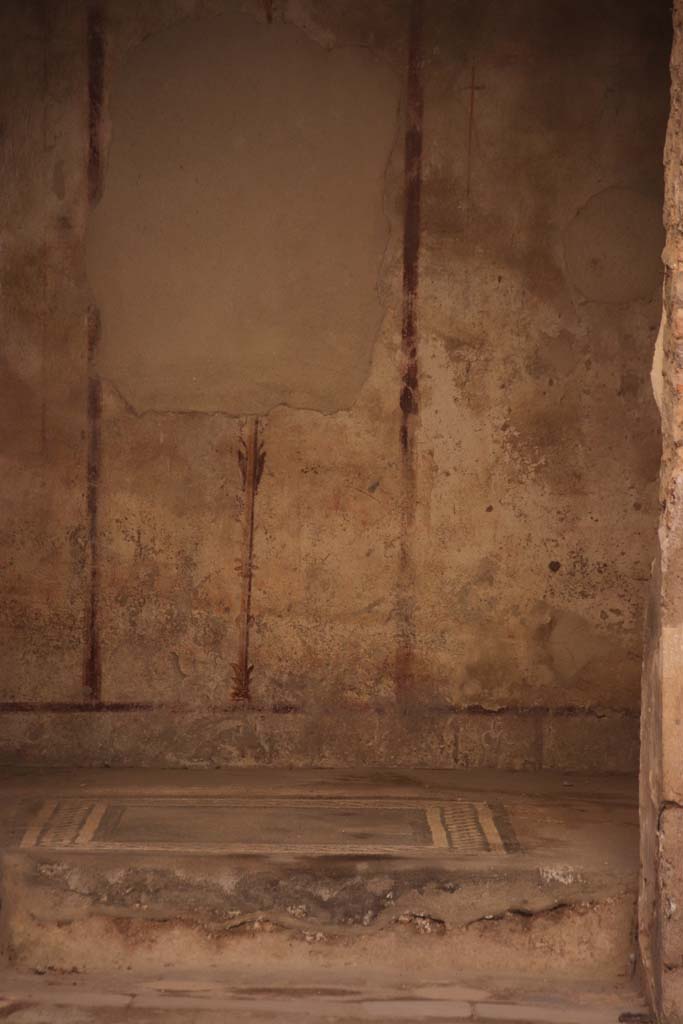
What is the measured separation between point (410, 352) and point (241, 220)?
0.68 metres

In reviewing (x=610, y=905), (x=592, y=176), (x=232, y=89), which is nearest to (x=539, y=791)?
(x=610, y=905)

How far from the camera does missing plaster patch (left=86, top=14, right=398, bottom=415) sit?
4336mm

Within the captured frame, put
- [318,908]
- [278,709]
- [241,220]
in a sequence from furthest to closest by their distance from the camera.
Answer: [278,709]
[241,220]
[318,908]

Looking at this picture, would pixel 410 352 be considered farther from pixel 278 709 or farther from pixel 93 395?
pixel 278 709

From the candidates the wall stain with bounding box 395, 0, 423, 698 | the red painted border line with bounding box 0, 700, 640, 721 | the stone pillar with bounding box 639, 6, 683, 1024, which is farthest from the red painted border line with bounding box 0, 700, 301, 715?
the stone pillar with bounding box 639, 6, 683, 1024

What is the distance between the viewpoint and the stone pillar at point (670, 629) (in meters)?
3.15

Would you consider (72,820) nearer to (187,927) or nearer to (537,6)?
(187,927)

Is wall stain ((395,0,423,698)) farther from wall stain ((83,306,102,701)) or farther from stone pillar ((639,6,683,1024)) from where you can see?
stone pillar ((639,6,683,1024))

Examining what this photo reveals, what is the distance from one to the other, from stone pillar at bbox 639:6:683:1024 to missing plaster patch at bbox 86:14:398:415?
53.1 inches

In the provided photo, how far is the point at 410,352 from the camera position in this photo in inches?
173

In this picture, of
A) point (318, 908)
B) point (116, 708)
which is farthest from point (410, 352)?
point (318, 908)

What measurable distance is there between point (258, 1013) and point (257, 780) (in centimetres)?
107

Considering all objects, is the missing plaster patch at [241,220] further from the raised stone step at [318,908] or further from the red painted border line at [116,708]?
the raised stone step at [318,908]

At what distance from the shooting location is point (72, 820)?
12.6 feet
